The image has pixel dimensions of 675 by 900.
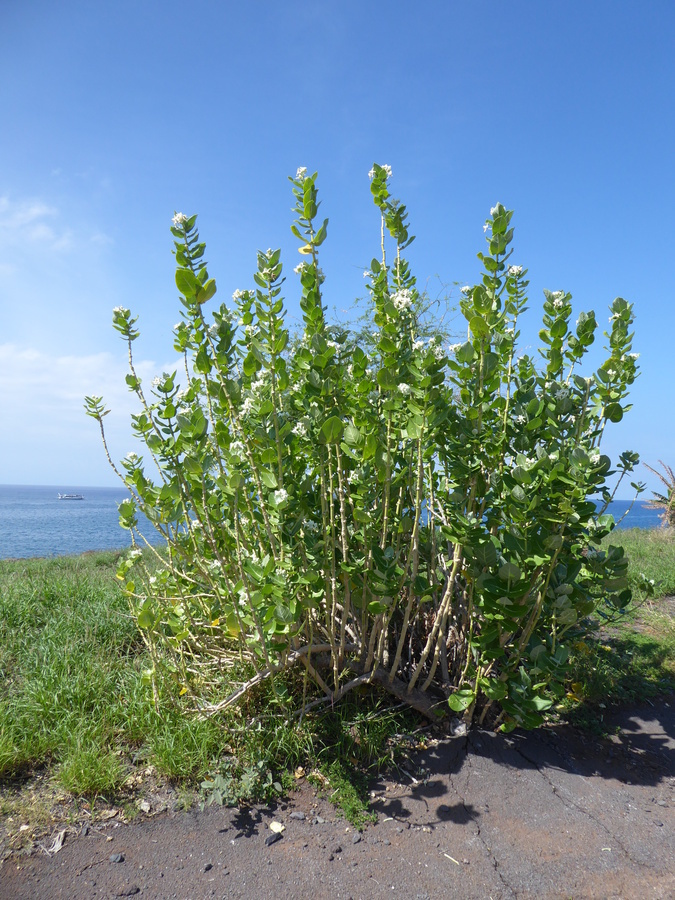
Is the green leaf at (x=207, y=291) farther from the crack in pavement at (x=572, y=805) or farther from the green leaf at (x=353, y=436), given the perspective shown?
the crack in pavement at (x=572, y=805)

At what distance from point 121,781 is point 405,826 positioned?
1196 mm

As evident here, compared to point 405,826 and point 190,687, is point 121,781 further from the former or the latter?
point 405,826

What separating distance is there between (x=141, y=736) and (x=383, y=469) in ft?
5.59

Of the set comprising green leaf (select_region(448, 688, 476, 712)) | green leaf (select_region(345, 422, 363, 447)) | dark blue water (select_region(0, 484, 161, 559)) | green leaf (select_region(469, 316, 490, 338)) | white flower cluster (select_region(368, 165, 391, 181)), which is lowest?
dark blue water (select_region(0, 484, 161, 559))

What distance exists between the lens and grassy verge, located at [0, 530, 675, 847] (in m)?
2.21

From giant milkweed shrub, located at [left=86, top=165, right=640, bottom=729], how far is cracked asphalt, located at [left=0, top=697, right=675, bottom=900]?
1.01 ft

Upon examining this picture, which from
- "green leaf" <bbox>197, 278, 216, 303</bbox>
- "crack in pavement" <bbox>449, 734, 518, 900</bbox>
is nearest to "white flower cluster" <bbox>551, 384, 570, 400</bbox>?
"green leaf" <bbox>197, 278, 216, 303</bbox>

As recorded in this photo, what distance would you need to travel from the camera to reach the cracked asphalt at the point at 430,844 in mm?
1809

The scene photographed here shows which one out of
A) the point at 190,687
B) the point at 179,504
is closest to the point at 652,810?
the point at 190,687

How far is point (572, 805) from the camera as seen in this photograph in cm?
219

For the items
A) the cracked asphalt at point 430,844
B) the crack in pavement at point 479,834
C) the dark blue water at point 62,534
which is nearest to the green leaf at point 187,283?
the dark blue water at point 62,534

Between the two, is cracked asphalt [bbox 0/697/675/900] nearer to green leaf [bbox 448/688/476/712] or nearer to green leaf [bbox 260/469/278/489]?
green leaf [bbox 448/688/476/712]

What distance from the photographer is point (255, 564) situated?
6.82 feet

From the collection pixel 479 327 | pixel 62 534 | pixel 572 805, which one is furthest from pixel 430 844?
pixel 62 534
